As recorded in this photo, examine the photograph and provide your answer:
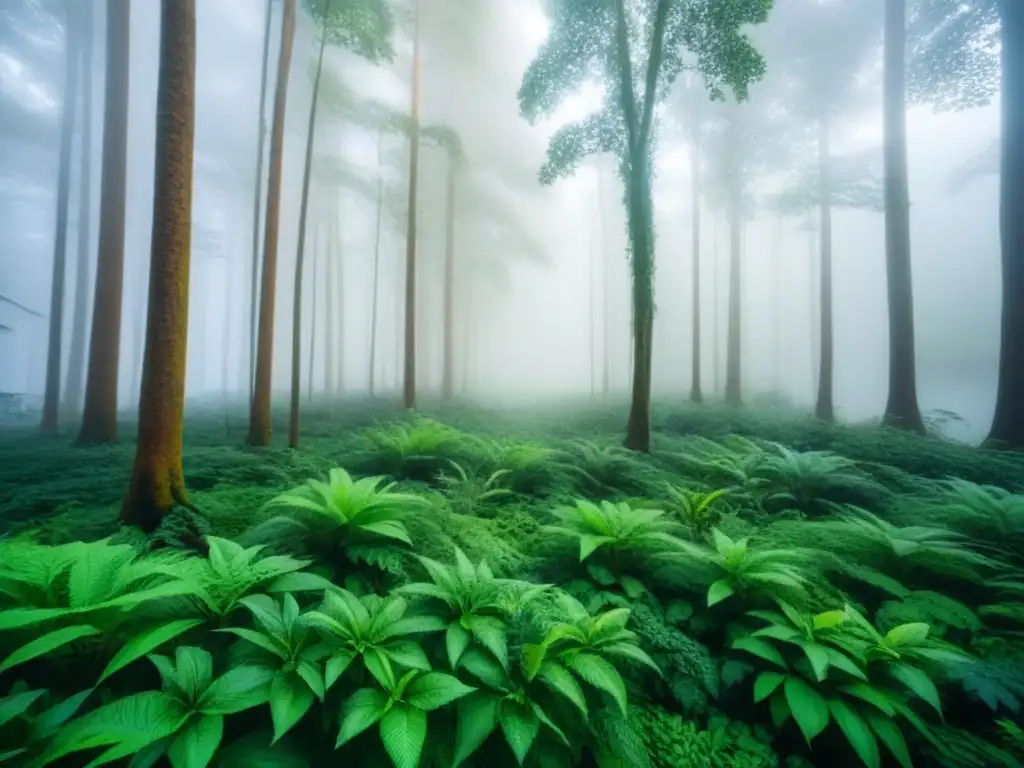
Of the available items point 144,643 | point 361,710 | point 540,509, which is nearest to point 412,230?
point 540,509

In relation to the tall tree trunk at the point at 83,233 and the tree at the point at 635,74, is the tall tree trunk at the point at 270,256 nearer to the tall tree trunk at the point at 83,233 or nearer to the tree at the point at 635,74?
the tree at the point at 635,74

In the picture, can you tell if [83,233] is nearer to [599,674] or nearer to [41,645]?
[41,645]

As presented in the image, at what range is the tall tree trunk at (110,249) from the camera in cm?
819

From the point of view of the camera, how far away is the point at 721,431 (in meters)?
10.3

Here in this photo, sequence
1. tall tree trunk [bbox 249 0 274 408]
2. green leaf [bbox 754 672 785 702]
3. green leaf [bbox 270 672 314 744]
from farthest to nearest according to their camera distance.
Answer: tall tree trunk [bbox 249 0 274 408]
green leaf [bbox 754 672 785 702]
green leaf [bbox 270 672 314 744]

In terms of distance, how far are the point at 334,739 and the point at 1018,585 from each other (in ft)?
15.5

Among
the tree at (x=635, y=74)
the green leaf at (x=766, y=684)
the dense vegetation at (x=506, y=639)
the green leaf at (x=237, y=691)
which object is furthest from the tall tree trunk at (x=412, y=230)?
the green leaf at (x=766, y=684)

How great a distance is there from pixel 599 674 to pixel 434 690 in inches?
32.9

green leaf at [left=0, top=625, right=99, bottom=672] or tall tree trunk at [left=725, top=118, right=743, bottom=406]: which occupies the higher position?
tall tree trunk at [left=725, top=118, right=743, bottom=406]

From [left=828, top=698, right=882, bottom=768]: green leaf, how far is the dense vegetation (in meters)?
0.01

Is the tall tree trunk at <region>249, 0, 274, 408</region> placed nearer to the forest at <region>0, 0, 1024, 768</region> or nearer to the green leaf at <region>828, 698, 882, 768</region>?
the forest at <region>0, 0, 1024, 768</region>

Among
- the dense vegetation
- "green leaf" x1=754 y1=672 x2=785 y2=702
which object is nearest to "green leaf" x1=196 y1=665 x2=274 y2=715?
the dense vegetation

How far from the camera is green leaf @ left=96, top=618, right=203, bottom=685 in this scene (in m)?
1.88

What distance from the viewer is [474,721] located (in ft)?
6.34
